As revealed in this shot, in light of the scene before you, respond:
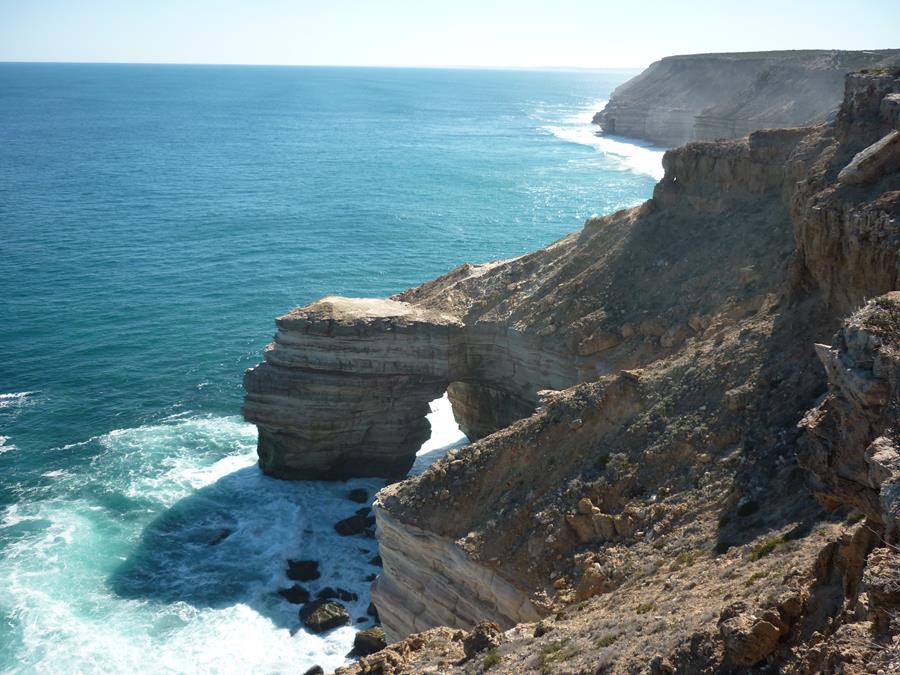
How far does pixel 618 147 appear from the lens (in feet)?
494

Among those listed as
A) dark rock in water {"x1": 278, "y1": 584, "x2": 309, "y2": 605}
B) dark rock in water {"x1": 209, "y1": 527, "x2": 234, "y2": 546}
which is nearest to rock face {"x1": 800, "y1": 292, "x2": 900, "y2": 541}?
dark rock in water {"x1": 278, "y1": 584, "x2": 309, "y2": 605}

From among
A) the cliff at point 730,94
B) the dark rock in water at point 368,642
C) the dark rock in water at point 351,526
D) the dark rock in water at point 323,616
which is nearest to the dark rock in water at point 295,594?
the dark rock in water at point 323,616

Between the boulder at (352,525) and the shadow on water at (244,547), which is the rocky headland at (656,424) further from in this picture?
the boulder at (352,525)

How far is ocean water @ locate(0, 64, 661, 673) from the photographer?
34625 mm

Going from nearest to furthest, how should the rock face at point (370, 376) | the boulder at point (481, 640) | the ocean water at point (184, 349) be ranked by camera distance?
the boulder at point (481, 640)
the ocean water at point (184, 349)
the rock face at point (370, 376)

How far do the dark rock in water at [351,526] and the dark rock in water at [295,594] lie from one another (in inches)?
175

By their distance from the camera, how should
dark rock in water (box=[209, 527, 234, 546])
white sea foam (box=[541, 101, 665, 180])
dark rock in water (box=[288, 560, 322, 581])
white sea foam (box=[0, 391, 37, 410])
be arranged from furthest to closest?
white sea foam (box=[541, 101, 665, 180])
white sea foam (box=[0, 391, 37, 410])
dark rock in water (box=[209, 527, 234, 546])
dark rock in water (box=[288, 560, 322, 581])

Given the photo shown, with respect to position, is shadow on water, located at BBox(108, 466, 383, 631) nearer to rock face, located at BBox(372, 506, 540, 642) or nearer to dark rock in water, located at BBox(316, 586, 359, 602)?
dark rock in water, located at BBox(316, 586, 359, 602)

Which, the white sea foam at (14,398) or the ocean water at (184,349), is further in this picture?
the white sea foam at (14,398)

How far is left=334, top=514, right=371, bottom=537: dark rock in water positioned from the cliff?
63.6 metres

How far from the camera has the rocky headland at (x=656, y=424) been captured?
14188mm

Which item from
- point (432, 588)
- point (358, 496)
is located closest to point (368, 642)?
point (432, 588)

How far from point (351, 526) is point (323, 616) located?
684cm

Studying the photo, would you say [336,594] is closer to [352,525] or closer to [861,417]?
[352,525]
